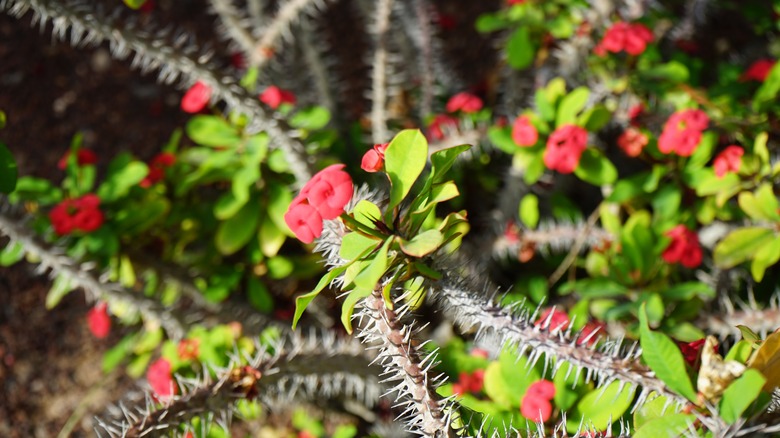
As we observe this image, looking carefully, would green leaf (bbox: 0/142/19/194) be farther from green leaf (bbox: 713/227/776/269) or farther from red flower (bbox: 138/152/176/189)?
green leaf (bbox: 713/227/776/269)

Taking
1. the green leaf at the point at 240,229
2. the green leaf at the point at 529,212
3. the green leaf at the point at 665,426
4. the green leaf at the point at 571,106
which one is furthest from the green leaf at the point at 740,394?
the green leaf at the point at 240,229

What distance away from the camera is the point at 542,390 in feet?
3.82

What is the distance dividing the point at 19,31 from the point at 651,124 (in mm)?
3297

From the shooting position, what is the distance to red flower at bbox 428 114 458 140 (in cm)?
210

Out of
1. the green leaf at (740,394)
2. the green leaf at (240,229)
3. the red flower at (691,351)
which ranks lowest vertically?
the green leaf at (240,229)

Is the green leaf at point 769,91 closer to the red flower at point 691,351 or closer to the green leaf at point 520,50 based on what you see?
the green leaf at point 520,50

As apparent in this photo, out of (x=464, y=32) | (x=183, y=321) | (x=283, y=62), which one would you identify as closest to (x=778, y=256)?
(x=183, y=321)

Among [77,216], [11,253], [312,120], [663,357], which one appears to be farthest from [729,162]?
[11,253]

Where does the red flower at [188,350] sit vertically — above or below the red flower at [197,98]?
below

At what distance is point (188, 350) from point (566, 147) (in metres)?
1.12

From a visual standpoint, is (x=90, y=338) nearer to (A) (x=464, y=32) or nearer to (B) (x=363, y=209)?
(B) (x=363, y=209)

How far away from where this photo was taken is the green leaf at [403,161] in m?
0.91

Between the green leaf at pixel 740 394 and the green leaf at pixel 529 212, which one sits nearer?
the green leaf at pixel 740 394

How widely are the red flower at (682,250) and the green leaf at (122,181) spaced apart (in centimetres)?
151
